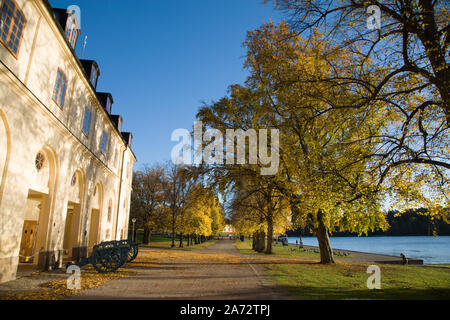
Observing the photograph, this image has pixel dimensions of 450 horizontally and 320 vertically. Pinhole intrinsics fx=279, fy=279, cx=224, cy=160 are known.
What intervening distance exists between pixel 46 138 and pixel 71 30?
6473mm

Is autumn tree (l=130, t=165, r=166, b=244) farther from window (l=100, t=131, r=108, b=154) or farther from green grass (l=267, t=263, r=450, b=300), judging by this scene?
green grass (l=267, t=263, r=450, b=300)

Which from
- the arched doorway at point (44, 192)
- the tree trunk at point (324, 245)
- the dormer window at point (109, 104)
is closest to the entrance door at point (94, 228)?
the arched doorway at point (44, 192)

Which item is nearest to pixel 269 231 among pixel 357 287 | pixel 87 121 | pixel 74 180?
pixel 357 287

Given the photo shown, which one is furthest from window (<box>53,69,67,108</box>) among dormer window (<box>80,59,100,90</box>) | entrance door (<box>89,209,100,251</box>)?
entrance door (<box>89,209,100,251</box>)

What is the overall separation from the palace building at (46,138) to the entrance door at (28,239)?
5 centimetres

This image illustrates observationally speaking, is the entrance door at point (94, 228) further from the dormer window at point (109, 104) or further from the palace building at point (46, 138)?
the dormer window at point (109, 104)

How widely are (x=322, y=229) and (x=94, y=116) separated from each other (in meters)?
16.5

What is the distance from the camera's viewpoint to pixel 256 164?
51.0 ft

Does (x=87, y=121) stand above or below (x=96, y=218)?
above

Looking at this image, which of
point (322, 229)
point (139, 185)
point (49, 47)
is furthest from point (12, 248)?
point (139, 185)

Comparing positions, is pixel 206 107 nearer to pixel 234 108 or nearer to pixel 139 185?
pixel 234 108

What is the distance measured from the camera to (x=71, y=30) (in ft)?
47.7

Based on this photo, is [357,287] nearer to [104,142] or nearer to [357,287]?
[357,287]

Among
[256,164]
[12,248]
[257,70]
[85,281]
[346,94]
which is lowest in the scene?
[85,281]
